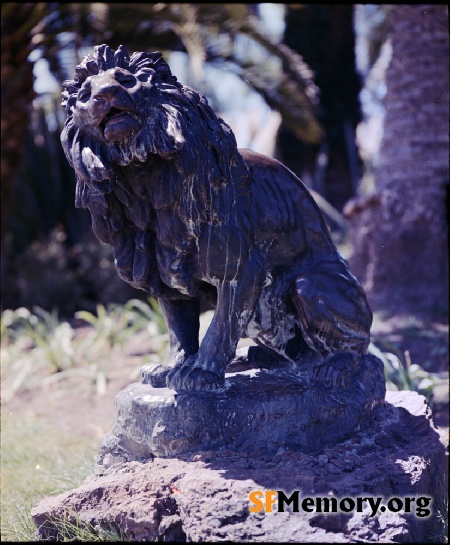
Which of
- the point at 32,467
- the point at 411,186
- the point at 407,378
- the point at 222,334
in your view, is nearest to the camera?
the point at 222,334

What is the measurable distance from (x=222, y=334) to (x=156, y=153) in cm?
83

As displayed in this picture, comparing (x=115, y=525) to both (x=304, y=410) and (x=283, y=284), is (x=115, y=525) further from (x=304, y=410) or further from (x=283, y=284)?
(x=283, y=284)

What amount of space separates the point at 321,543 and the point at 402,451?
984 mm

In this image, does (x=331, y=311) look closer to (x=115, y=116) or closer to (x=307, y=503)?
(x=307, y=503)

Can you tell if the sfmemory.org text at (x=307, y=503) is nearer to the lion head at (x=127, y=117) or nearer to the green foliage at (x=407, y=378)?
the lion head at (x=127, y=117)

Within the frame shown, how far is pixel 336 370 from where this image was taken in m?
3.05

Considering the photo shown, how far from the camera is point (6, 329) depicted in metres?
7.88

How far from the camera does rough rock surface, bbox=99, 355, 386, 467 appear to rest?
8.85 feet

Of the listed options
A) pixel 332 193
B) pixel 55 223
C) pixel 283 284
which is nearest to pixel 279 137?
pixel 332 193

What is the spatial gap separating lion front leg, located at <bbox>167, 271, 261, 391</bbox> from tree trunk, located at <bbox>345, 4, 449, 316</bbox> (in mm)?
3845

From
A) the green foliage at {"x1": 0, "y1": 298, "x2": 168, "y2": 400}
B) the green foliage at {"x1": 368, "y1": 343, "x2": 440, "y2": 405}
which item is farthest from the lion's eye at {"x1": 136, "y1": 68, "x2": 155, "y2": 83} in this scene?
the green foliage at {"x1": 0, "y1": 298, "x2": 168, "y2": 400}

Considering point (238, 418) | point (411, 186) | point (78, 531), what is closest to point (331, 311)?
point (238, 418)

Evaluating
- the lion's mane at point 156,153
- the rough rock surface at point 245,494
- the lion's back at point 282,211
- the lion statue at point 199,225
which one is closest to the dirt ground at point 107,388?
the lion statue at point 199,225

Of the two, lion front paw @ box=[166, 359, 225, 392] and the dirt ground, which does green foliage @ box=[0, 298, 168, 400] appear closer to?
the dirt ground
